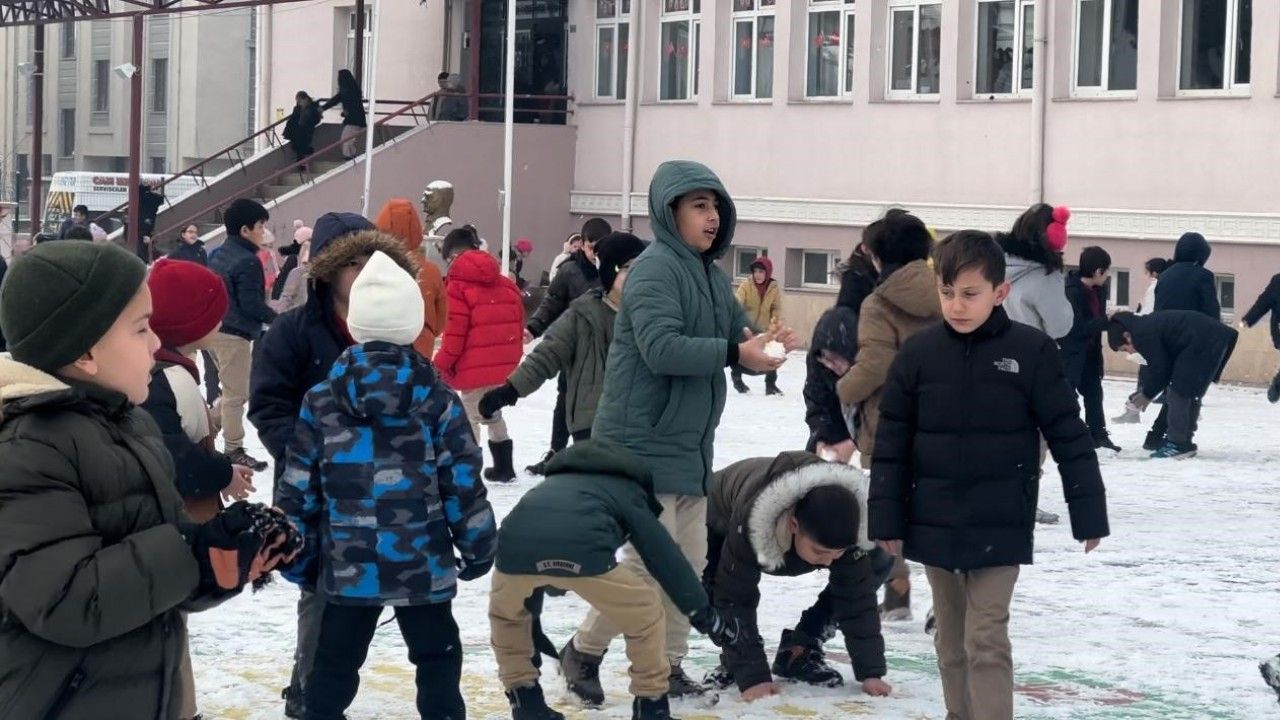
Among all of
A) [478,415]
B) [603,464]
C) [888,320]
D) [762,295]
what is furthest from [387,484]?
[762,295]

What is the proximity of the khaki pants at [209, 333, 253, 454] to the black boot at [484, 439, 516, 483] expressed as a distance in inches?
74.2

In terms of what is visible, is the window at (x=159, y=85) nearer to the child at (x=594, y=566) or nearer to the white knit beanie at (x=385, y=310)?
the child at (x=594, y=566)

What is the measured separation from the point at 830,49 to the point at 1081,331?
1443 cm

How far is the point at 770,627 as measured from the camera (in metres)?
7.63

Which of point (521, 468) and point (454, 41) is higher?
point (454, 41)

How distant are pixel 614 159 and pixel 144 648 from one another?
26844mm

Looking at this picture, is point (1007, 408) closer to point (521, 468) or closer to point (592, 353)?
point (592, 353)

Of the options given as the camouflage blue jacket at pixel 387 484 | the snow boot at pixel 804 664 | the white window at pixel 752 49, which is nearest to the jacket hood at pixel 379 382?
the camouflage blue jacket at pixel 387 484

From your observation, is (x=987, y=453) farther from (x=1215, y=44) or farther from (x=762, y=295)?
(x=1215, y=44)

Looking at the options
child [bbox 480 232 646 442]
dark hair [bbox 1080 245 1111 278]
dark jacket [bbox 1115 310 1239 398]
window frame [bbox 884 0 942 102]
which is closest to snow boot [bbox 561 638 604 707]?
child [bbox 480 232 646 442]

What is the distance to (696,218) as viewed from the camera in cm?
626

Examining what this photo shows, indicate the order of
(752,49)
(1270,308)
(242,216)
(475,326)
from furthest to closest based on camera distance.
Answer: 1. (752,49)
2. (1270,308)
3. (242,216)
4. (475,326)

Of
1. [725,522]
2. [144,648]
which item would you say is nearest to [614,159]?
[725,522]

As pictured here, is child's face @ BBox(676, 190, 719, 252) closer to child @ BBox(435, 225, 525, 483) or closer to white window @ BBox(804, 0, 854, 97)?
child @ BBox(435, 225, 525, 483)
